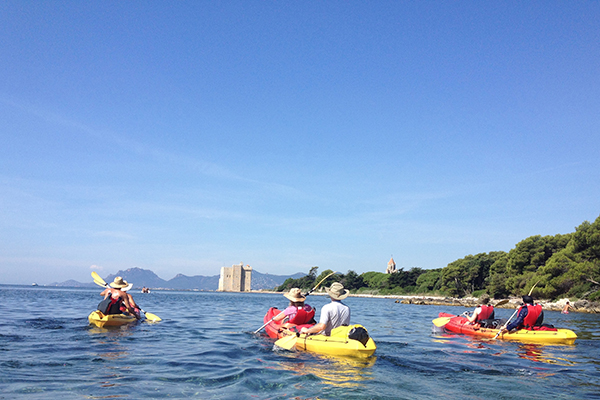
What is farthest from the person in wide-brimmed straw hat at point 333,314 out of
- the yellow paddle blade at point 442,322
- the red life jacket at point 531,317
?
the yellow paddle blade at point 442,322

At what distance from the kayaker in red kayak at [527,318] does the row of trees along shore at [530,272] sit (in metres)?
2.59

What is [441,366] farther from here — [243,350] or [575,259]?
[575,259]

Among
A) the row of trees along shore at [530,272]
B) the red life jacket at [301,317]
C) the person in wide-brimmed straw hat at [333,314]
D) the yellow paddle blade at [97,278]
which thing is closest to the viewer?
the person in wide-brimmed straw hat at [333,314]

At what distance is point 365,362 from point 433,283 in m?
93.8

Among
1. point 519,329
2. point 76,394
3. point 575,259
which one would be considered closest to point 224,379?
point 76,394

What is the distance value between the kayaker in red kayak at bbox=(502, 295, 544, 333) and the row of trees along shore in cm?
259

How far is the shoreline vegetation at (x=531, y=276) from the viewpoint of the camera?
43319mm

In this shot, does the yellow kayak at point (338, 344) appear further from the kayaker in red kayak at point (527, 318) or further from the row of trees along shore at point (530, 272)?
the row of trees along shore at point (530, 272)

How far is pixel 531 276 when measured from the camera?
5419 centimetres

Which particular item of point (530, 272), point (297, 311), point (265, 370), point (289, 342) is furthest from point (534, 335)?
point (530, 272)

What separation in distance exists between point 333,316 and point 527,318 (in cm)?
834

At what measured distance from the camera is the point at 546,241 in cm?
6078

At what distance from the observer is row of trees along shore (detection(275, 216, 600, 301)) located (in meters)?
43.8

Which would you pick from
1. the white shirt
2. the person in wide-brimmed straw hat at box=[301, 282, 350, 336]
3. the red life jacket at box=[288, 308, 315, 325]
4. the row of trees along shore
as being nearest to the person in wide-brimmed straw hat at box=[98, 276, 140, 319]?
the red life jacket at box=[288, 308, 315, 325]
